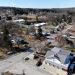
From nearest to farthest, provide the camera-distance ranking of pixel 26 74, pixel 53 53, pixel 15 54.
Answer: pixel 26 74 → pixel 53 53 → pixel 15 54

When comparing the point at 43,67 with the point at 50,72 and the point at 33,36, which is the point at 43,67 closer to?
the point at 50,72

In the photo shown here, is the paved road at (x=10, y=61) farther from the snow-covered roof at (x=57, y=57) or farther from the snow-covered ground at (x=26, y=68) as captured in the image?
the snow-covered roof at (x=57, y=57)

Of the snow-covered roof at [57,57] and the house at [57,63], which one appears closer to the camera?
the house at [57,63]

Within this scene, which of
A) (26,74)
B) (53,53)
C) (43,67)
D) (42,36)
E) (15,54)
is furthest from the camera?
(42,36)

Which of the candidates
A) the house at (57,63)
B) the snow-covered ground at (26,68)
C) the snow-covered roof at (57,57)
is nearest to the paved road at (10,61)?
the snow-covered ground at (26,68)

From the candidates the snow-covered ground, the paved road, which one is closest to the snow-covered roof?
the snow-covered ground

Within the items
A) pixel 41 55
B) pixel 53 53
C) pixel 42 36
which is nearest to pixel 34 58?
pixel 41 55

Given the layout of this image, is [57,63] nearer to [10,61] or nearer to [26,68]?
[26,68]

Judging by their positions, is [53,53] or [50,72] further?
[53,53]
